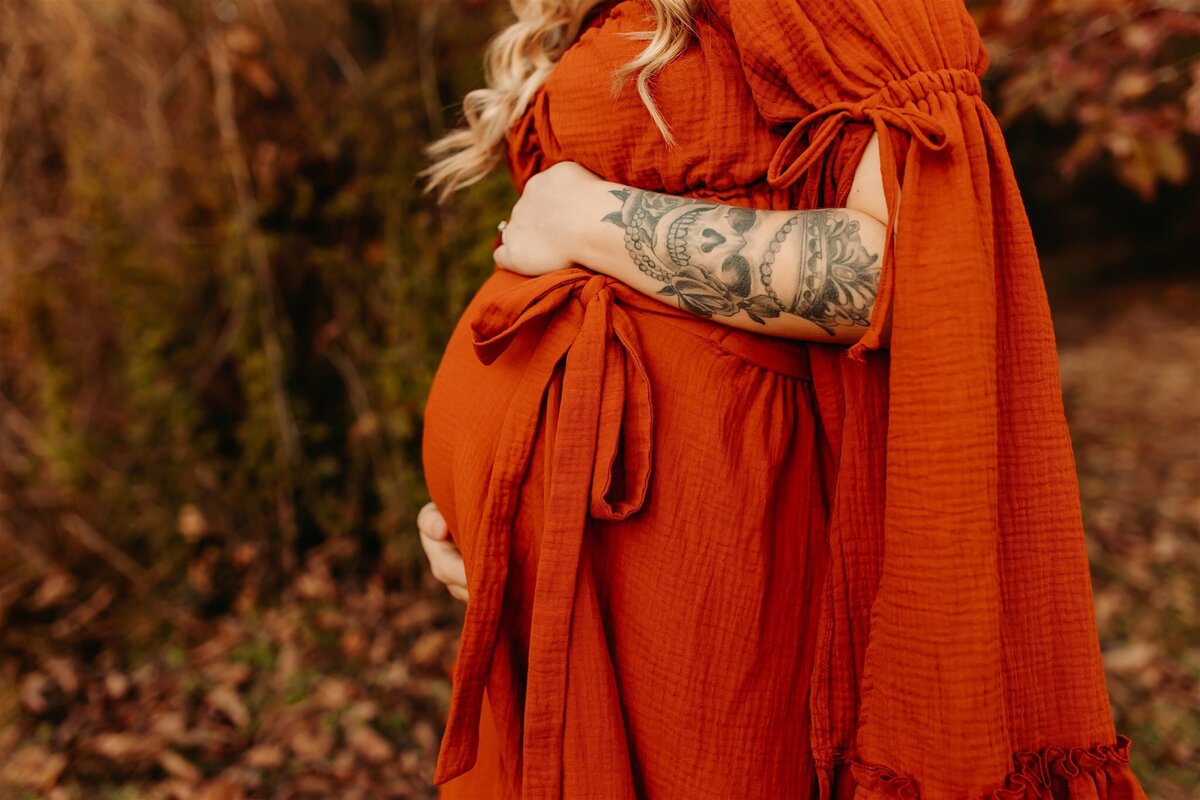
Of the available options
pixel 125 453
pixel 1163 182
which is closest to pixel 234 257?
pixel 125 453

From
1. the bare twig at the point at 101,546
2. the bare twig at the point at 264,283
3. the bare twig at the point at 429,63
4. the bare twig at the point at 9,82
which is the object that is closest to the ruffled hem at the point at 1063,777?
the bare twig at the point at 429,63

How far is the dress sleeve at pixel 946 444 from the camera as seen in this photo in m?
0.79

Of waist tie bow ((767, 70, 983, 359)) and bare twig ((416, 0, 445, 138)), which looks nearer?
waist tie bow ((767, 70, 983, 359))

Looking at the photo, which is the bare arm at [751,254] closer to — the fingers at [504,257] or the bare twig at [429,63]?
the fingers at [504,257]

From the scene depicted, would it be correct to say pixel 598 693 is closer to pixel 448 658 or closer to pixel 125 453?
pixel 448 658

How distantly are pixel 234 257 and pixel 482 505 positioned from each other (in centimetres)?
208

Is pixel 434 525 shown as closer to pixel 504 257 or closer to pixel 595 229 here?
pixel 504 257

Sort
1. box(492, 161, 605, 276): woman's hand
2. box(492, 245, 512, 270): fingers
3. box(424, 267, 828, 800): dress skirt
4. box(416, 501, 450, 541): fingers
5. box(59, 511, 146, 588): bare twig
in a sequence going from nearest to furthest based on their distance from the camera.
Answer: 1. box(424, 267, 828, 800): dress skirt
2. box(492, 161, 605, 276): woman's hand
3. box(492, 245, 512, 270): fingers
4. box(416, 501, 450, 541): fingers
5. box(59, 511, 146, 588): bare twig

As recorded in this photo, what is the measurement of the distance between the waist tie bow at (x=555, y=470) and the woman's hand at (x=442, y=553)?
0.23 m

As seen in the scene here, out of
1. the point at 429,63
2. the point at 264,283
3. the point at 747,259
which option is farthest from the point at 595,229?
the point at 264,283

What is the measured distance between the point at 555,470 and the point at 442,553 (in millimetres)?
430

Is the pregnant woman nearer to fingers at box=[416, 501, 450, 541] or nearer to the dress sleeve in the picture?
the dress sleeve

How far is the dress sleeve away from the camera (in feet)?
2.59

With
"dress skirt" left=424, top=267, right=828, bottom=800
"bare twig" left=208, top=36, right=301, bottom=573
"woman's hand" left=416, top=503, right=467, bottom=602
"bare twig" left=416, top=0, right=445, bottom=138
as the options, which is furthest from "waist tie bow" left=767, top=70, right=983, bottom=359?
"bare twig" left=208, top=36, right=301, bottom=573
